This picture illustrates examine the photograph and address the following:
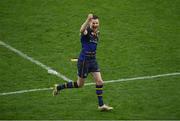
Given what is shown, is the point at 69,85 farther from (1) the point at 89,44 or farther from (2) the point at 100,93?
(1) the point at 89,44

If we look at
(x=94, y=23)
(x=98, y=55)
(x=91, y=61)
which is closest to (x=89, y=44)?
(x=91, y=61)

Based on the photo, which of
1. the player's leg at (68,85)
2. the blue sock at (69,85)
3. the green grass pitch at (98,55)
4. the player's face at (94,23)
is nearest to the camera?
the player's face at (94,23)

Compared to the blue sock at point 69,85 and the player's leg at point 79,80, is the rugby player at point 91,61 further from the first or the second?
the blue sock at point 69,85

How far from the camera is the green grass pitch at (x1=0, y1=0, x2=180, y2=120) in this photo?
14.6m

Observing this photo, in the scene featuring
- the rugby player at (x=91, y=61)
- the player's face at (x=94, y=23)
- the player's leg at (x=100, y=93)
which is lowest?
the player's leg at (x=100, y=93)

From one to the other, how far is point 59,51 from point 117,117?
5.89 metres

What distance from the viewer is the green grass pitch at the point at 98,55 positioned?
1465 centimetres

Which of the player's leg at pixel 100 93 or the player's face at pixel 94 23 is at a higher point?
the player's face at pixel 94 23

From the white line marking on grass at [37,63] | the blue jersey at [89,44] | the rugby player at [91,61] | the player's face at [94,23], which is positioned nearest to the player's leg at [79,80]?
the rugby player at [91,61]

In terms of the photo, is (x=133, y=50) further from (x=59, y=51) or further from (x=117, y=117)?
(x=117, y=117)

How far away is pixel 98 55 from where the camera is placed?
62.4ft

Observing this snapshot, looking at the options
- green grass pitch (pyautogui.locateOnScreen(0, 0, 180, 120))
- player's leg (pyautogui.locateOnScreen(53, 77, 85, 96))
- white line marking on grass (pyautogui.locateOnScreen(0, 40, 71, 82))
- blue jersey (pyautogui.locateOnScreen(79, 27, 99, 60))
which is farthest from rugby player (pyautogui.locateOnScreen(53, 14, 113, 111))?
white line marking on grass (pyautogui.locateOnScreen(0, 40, 71, 82))

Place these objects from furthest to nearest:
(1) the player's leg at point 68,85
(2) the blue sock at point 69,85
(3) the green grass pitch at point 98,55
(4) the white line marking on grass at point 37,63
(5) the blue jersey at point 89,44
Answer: (4) the white line marking on grass at point 37,63 → (2) the blue sock at point 69,85 → (1) the player's leg at point 68,85 → (3) the green grass pitch at point 98,55 → (5) the blue jersey at point 89,44

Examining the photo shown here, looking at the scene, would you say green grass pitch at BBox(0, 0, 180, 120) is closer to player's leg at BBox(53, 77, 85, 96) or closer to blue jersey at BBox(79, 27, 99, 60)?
player's leg at BBox(53, 77, 85, 96)
